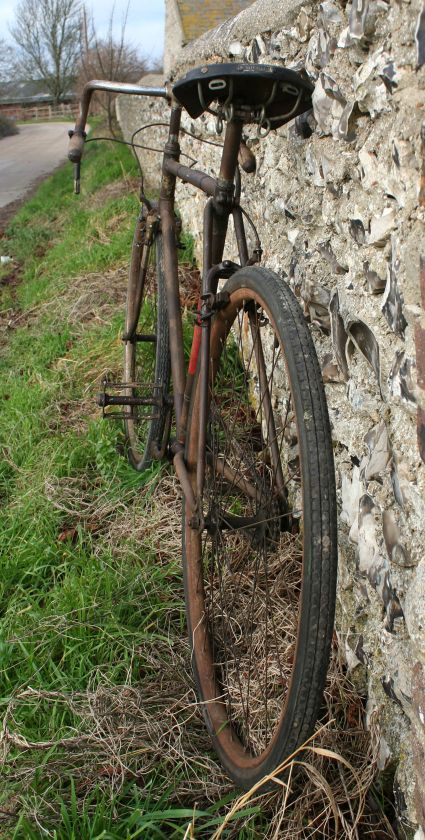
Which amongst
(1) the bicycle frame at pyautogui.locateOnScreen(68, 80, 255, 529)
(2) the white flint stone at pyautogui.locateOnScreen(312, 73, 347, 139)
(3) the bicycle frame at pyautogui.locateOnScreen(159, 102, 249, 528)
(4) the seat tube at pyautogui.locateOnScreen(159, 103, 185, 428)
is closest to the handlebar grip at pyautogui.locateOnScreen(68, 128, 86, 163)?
(1) the bicycle frame at pyautogui.locateOnScreen(68, 80, 255, 529)

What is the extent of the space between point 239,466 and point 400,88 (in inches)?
41.5

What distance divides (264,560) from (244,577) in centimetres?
51

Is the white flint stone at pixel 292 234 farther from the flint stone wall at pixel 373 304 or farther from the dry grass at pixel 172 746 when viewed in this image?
the dry grass at pixel 172 746

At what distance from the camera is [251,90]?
5.75ft

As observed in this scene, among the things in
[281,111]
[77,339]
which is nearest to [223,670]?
[281,111]

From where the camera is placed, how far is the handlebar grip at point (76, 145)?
8.71ft

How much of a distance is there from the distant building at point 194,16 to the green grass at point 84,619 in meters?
3.04

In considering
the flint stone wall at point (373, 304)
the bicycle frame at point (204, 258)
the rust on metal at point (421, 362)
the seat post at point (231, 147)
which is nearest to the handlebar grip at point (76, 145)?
the bicycle frame at point (204, 258)

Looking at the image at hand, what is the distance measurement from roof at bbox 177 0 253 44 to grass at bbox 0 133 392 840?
3349 millimetres

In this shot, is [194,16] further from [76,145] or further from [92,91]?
[76,145]

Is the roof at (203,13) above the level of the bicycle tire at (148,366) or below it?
above

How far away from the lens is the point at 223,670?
2.10m

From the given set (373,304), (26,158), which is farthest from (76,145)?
(26,158)

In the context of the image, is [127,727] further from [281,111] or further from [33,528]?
[281,111]
